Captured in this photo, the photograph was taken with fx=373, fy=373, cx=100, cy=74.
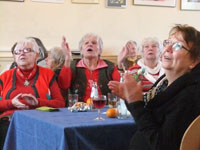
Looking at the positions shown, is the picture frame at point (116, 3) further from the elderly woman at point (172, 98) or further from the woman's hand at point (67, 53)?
the elderly woman at point (172, 98)

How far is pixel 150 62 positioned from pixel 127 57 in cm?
49

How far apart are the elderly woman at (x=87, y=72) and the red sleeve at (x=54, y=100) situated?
194mm

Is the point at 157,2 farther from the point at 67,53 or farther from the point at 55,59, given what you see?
the point at 67,53

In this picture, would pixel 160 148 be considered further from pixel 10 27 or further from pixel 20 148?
pixel 10 27

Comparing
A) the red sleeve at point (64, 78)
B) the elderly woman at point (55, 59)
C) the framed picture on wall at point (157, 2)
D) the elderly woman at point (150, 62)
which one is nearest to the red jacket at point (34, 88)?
the red sleeve at point (64, 78)

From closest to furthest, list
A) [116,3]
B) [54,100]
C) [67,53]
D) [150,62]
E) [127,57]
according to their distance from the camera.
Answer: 1. [54,100]
2. [67,53]
3. [150,62]
4. [127,57]
5. [116,3]

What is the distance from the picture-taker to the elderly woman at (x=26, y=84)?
2.97 m

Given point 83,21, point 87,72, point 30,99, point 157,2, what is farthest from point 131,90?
point 157,2

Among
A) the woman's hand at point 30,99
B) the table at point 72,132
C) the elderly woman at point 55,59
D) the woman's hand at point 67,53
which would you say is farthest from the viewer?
the elderly woman at point 55,59

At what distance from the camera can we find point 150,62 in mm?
3686

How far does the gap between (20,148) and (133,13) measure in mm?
3359

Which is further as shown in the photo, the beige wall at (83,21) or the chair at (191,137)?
the beige wall at (83,21)

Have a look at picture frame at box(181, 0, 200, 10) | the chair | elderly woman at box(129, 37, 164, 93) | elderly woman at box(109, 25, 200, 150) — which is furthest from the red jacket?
picture frame at box(181, 0, 200, 10)

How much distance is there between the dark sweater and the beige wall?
3245mm
